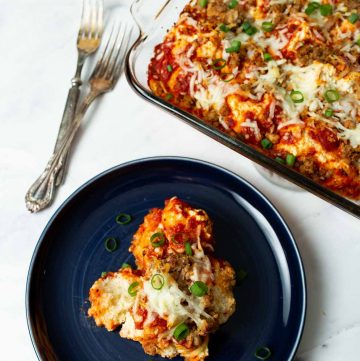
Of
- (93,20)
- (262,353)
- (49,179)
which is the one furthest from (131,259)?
(93,20)

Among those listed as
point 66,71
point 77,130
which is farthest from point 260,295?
point 66,71

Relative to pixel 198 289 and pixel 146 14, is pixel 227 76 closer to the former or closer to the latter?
pixel 146 14

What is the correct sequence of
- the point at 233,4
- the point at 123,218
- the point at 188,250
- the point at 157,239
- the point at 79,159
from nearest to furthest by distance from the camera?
the point at 188,250
the point at 157,239
the point at 123,218
the point at 233,4
the point at 79,159

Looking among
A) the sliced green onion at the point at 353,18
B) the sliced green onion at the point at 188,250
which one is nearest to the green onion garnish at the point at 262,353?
the sliced green onion at the point at 188,250

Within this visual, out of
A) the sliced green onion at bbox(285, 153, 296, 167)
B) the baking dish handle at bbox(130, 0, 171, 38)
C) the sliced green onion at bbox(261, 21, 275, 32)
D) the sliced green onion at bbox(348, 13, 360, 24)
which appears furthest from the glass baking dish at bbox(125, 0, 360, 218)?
the sliced green onion at bbox(348, 13, 360, 24)

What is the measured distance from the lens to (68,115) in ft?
10.6

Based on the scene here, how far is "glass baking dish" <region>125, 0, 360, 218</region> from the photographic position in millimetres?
2410

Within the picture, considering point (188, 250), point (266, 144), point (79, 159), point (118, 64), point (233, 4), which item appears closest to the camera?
point (188, 250)

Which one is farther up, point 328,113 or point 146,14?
point 146,14

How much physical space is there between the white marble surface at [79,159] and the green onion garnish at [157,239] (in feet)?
2.43

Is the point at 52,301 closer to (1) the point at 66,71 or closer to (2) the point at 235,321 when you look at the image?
(2) the point at 235,321

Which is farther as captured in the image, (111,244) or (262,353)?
(111,244)

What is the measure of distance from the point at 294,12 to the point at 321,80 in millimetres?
508

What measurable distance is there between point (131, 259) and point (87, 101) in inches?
40.5
